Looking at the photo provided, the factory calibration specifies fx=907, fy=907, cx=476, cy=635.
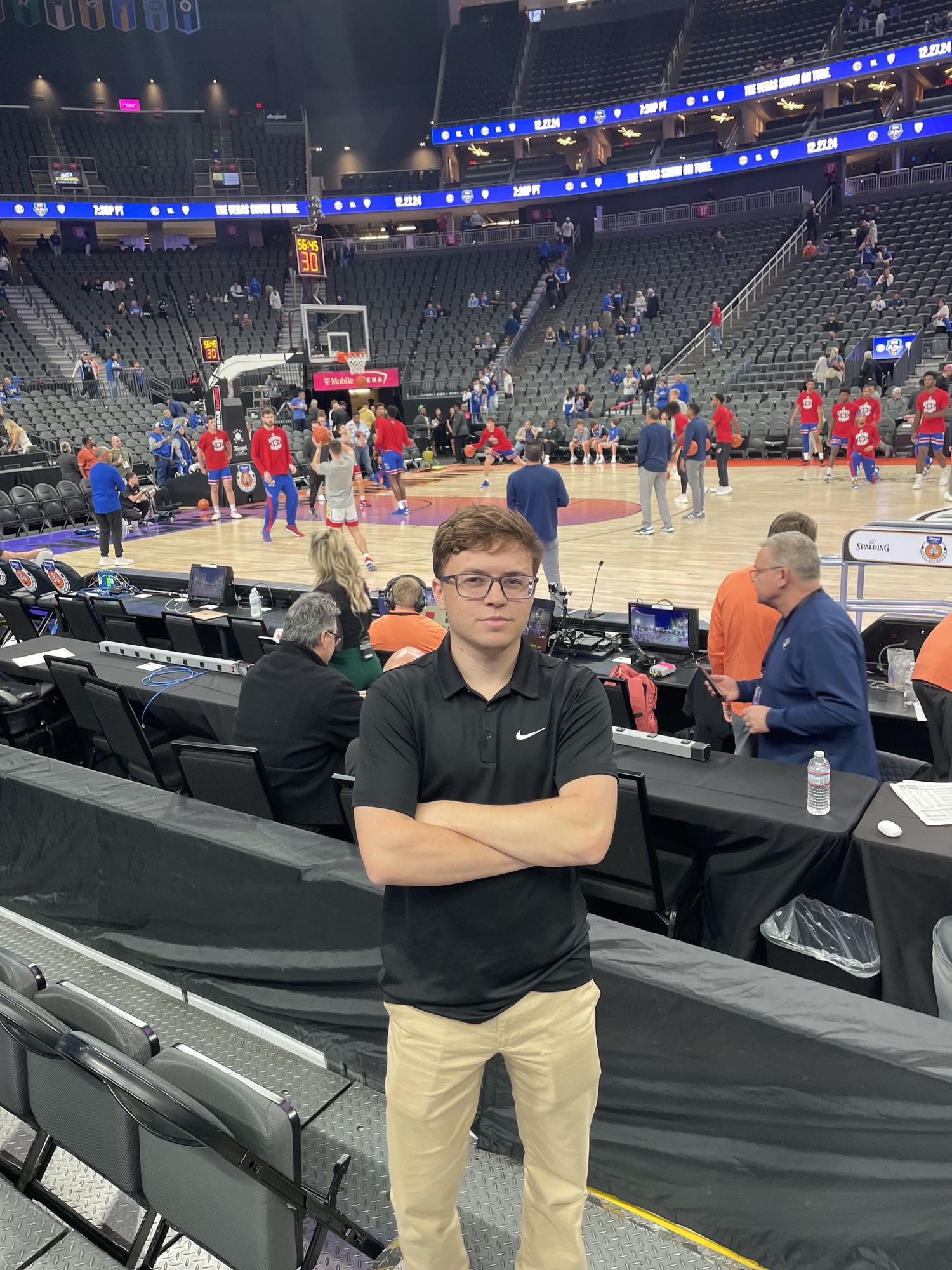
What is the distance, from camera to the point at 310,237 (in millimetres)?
25484

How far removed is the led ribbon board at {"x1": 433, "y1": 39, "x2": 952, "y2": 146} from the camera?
23219 mm

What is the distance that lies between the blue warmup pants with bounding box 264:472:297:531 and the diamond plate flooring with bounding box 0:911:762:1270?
9.17 meters

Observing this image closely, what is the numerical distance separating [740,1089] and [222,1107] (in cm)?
104

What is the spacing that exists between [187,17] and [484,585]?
3826 cm

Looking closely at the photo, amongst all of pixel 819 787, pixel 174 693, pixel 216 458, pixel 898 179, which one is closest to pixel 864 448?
pixel 216 458

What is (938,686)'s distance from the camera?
3168 millimetres

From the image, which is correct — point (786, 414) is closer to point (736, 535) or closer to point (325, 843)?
point (736, 535)

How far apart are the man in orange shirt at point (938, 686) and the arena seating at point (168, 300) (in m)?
23.0

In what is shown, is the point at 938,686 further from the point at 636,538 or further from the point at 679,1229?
the point at 636,538

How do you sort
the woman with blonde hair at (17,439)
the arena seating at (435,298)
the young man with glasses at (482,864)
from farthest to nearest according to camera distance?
1. the arena seating at (435,298)
2. the woman with blonde hair at (17,439)
3. the young man with glasses at (482,864)

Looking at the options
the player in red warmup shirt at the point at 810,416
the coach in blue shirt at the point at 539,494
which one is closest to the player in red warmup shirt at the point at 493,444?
the player in red warmup shirt at the point at 810,416

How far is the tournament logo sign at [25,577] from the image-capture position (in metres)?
7.26

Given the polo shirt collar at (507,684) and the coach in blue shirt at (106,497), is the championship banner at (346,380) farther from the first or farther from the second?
the polo shirt collar at (507,684)

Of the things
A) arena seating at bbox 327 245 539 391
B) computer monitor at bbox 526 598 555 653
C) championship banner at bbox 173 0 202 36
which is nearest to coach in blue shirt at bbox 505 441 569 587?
computer monitor at bbox 526 598 555 653
